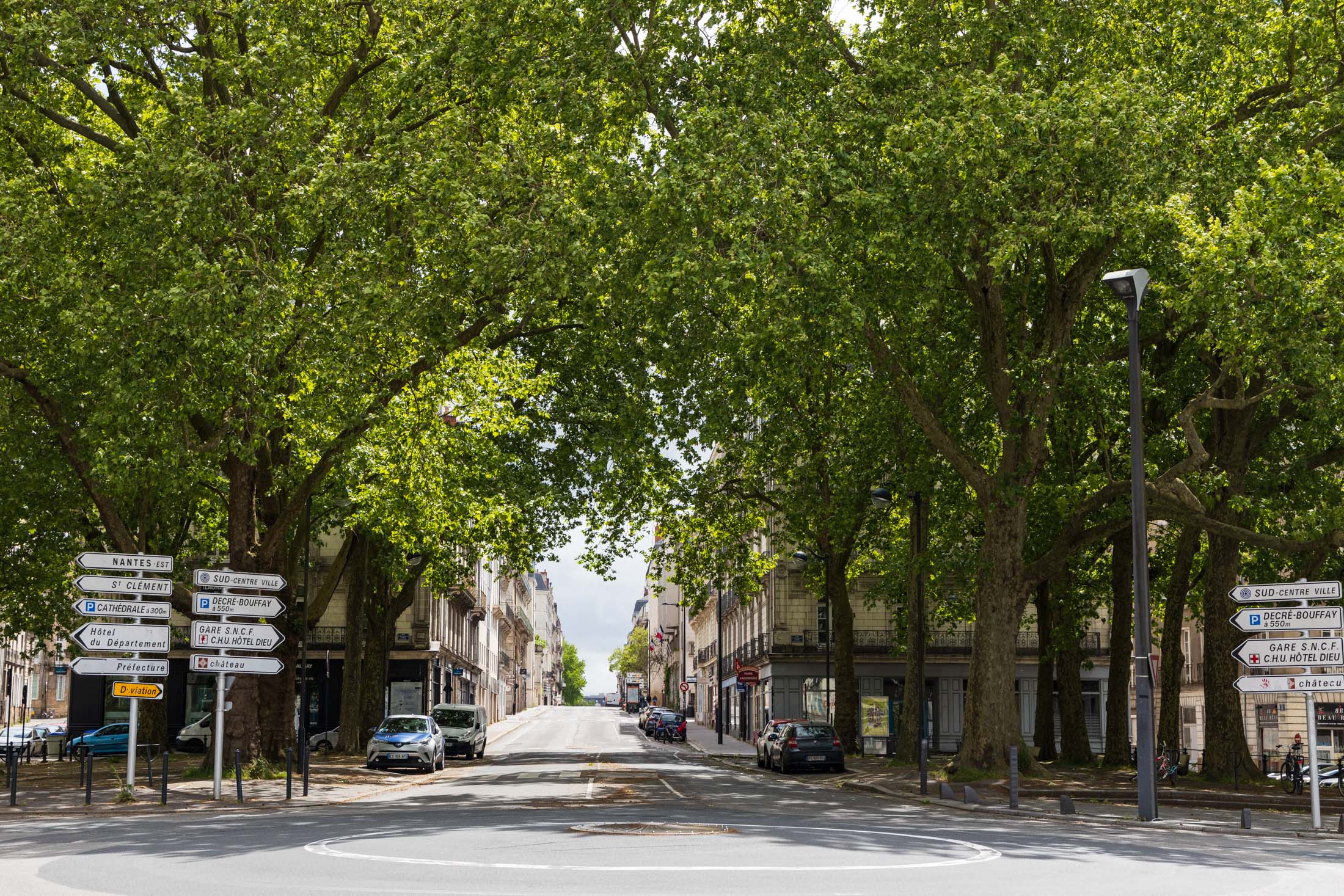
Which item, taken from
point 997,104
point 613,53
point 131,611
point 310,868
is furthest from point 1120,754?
point 310,868

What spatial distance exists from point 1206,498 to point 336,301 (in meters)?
16.5

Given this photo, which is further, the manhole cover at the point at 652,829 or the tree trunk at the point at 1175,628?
the tree trunk at the point at 1175,628

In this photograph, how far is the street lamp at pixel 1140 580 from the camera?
59.7 ft

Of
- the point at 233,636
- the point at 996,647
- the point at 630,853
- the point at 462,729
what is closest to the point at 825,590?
the point at 462,729

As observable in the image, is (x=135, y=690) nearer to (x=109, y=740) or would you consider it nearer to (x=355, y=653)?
(x=355, y=653)

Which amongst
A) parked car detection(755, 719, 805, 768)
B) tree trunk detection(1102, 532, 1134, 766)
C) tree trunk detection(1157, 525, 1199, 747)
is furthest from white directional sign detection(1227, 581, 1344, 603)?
parked car detection(755, 719, 805, 768)

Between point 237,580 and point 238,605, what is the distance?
0.42 m

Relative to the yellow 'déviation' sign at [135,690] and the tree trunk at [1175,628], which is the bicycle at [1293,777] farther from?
the yellow 'déviation' sign at [135,690]

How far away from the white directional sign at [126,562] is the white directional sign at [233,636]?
1.08m

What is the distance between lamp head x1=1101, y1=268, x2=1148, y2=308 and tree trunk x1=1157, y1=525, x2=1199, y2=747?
13.4 m

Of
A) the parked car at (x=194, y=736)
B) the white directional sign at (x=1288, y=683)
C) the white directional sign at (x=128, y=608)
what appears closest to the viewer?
the white directional sign at (x=1288, y=683)

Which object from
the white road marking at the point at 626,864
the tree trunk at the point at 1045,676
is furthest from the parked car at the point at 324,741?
the white road marking at the point at 626,864

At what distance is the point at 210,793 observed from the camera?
23141mm

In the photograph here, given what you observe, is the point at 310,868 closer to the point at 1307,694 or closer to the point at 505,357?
the point at 1307,694
